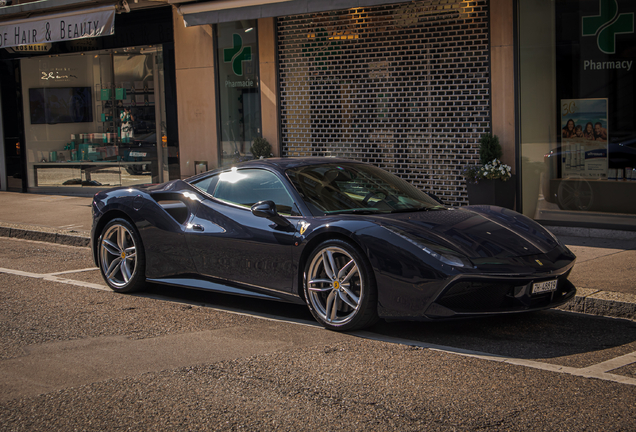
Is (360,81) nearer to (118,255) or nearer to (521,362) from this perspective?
(118,255)

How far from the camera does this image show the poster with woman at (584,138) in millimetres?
9751

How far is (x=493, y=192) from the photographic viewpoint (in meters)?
10.1

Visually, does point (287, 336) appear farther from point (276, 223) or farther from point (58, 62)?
point (58, 62)

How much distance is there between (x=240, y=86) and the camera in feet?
44.4

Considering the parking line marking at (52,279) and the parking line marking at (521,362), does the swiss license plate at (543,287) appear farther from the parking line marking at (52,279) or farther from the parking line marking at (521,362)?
the parking line marking at (52,279)

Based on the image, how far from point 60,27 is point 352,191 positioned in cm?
1080

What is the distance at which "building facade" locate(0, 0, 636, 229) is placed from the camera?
9750mm

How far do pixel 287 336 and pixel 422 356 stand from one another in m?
1.08

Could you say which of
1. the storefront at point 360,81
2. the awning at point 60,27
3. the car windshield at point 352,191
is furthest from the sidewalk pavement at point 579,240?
the awning at point 60,27

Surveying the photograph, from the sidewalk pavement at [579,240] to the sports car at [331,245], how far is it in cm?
81

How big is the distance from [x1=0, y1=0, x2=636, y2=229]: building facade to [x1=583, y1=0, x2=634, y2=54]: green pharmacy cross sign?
0.02 m

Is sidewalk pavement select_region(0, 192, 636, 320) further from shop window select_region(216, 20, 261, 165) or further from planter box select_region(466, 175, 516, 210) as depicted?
shop window select_region(216, 20, 261, 165)

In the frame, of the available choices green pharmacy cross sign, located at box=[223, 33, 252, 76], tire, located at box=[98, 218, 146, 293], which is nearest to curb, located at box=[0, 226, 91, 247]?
tire, located at box=[98, 218, 146, 293]

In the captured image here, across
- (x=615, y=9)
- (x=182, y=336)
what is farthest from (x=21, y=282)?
(x=615, y=9)
